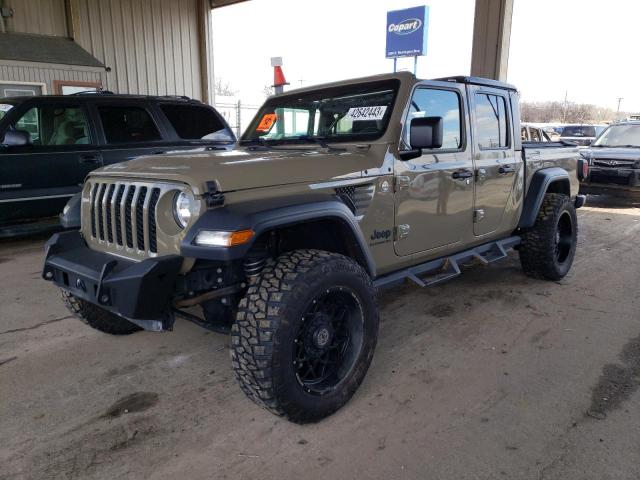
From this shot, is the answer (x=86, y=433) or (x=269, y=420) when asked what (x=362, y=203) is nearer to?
(x=269, y=420)

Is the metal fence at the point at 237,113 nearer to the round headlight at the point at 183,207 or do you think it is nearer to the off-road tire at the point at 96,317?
the off-road tire at the point at 96,317

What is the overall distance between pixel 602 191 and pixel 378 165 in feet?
28.8

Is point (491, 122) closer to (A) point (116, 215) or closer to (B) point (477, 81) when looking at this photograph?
(B) point (477, 81)

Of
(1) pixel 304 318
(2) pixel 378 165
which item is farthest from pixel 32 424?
(2) pixel 378 165

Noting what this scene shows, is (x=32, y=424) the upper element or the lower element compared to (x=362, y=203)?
lower

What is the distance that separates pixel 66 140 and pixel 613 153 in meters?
9.85

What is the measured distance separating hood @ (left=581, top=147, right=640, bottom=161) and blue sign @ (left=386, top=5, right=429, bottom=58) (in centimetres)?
406

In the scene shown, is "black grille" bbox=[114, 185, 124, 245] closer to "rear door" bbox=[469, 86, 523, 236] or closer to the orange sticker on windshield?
the orange sticker on windshield

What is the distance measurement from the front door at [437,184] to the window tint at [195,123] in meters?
3.99

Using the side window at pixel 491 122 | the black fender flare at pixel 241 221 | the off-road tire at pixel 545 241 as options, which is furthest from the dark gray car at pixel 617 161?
the black fender flare at pixel 241 221

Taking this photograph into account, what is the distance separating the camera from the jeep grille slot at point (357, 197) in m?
2.88

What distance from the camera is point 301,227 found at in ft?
9.50

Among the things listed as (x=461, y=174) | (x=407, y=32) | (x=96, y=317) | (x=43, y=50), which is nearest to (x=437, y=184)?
(x=461, y=174)

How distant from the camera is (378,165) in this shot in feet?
10.1
